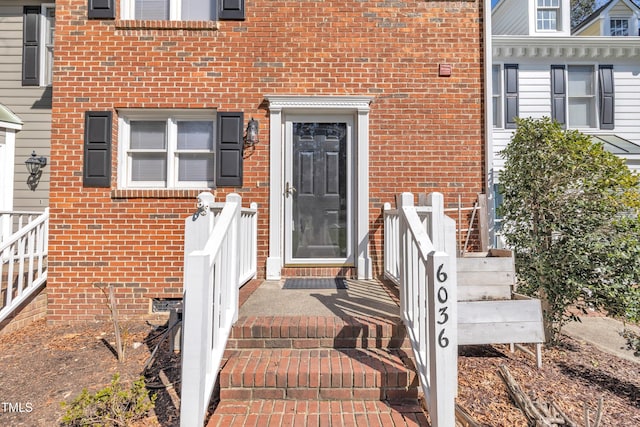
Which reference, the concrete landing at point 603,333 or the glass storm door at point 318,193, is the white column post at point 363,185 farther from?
the concrete landing at point 603,333

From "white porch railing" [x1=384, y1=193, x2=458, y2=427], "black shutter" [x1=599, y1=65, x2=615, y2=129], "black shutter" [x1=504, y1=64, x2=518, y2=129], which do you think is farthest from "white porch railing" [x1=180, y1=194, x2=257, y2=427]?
"black shutter" [x1=599, y1=65, x2=615, y2=129]

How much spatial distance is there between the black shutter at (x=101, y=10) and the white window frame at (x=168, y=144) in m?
1.18

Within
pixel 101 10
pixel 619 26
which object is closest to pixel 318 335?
pixel 101 10

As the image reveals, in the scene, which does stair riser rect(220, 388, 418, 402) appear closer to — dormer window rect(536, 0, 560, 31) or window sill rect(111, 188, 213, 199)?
window sill rect(111, 188, 213, 199)

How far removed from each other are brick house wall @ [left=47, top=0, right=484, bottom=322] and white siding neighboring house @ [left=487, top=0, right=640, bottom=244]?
13.2 ft

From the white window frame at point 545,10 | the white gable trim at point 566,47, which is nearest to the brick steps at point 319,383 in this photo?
the white gable trim at point 566,47

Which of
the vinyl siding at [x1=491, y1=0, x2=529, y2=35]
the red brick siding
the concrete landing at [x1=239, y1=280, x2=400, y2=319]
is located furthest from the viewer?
the vinyl siding at [x1=491, y1=0, x2=529, y2=35]

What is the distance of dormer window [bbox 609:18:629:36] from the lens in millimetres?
9634

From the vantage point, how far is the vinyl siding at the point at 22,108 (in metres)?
6.02

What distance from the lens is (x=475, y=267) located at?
11.5ft

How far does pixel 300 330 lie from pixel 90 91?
4021mm

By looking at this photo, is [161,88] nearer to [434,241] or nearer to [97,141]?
[97,141]

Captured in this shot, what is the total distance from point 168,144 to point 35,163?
3293 millimetres

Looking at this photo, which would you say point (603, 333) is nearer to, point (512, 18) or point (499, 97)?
point (499, 97)
